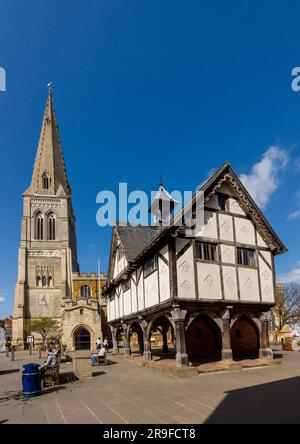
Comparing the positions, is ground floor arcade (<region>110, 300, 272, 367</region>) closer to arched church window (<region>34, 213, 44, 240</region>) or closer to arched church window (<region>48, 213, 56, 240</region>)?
arched church window (<region>48, 213, 56, 240</region>)

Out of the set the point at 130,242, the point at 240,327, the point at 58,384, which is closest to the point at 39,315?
the point at 130,242

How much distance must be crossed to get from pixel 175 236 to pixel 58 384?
7.71m

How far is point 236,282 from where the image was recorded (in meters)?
17.9

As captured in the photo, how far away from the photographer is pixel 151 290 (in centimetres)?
1858

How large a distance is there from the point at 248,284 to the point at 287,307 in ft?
76.9

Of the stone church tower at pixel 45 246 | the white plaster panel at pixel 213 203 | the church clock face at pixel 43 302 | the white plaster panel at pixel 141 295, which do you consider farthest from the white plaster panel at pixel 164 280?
the church clock face at pixel 43 302

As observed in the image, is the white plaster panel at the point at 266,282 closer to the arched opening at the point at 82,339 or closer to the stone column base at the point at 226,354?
the stone column base at the point at 226,354

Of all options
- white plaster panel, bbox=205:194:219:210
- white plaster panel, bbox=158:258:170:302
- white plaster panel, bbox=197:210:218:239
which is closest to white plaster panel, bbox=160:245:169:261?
white plaster panel, bbox=158:258:170:302

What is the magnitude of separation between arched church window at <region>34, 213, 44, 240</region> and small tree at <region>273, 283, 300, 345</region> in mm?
43855

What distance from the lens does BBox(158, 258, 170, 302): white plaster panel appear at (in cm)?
1620

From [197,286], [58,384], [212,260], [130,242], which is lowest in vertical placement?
[58,384]
